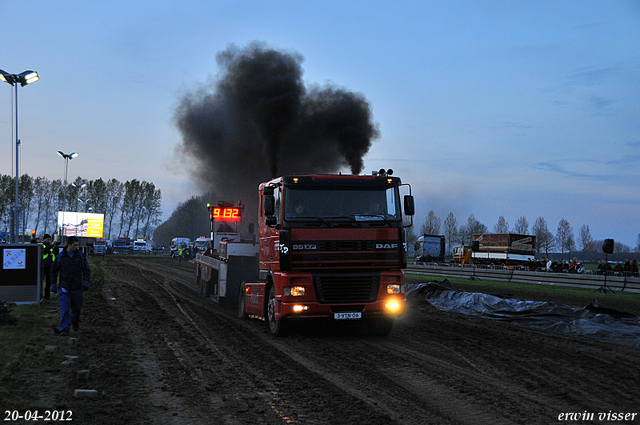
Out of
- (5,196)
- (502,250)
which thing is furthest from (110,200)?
(502,250)

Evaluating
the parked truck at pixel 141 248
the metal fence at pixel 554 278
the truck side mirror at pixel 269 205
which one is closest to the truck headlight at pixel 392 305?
the truck side mirror at pixel 269 205

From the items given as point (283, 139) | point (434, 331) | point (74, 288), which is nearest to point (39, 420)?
point (74, 288)

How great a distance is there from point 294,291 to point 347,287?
3.36 ft

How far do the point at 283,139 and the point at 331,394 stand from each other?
17.3m

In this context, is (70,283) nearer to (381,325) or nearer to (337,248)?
(337,248)

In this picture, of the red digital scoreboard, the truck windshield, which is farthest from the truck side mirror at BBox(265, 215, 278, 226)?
the red digital scoreboard

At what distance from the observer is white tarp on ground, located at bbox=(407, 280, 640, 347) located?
11.2 meters

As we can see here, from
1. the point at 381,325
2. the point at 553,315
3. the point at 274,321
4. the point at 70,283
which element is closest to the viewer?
the point at 70,283

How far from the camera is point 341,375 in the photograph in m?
7.62

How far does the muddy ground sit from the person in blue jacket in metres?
0.43

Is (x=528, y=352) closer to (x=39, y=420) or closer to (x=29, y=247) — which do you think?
(x=39, y=420)

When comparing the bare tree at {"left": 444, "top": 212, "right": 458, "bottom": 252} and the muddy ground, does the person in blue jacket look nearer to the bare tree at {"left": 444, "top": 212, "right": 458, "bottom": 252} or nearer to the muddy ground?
the muddy ground

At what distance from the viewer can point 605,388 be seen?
22.6 ft

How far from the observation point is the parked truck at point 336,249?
34.5 feet
